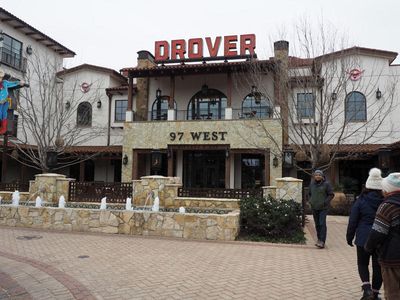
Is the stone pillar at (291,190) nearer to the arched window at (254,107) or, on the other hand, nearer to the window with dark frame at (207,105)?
the arched window at (254,107)

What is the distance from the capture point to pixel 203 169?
21.0 metres

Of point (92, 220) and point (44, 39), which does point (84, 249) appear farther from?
point (44, 39)

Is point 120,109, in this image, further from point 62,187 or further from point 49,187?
point 49,187

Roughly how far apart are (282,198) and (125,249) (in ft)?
17.1

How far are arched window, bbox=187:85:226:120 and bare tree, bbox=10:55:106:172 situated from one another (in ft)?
20.6

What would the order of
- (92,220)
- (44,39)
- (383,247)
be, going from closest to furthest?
(383,247)
(92,220)
(44,39)

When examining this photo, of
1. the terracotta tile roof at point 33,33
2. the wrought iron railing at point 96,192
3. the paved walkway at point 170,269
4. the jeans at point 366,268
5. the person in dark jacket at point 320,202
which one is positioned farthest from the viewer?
the terracotta tile roof at point 33,33

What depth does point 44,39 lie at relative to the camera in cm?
2372

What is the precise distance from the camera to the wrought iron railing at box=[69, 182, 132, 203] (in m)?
13.6

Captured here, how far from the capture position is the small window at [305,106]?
516 inches

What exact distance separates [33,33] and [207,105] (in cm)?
1271

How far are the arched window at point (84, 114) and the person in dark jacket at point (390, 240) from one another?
2187 cm

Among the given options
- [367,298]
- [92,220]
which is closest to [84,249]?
[92,220]

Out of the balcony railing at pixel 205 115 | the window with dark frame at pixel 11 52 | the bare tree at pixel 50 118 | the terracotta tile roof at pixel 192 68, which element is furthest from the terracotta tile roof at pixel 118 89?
the window with dark frame at pixel 11 52
